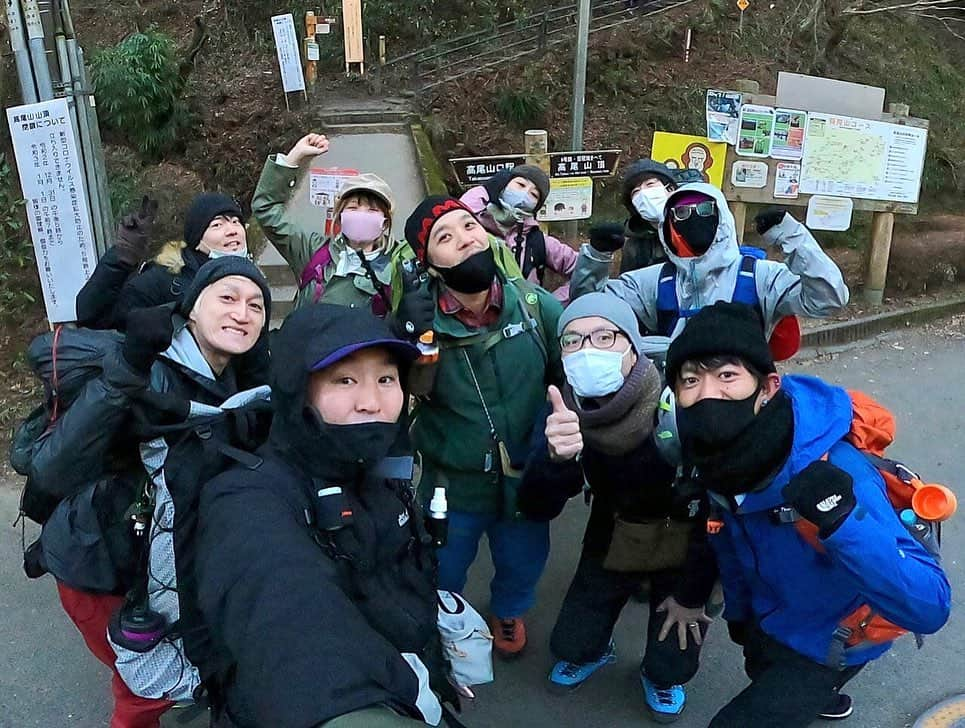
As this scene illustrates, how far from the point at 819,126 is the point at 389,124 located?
8.35m

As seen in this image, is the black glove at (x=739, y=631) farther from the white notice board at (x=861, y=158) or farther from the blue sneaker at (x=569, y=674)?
the white notice board at (x=861, y=158)

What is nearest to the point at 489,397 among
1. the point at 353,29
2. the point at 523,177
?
the point at 523,177

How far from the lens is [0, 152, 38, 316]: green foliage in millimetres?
6672

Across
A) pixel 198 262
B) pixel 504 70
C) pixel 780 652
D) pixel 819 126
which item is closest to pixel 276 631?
pixel 780 652

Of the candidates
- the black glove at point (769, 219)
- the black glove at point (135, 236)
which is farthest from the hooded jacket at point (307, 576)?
the black glove at point (769, 219)

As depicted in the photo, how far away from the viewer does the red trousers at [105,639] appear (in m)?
2.64

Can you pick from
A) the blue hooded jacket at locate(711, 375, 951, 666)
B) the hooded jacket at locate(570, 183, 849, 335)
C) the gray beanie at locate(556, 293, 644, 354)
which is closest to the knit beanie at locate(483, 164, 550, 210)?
the hooded jacket at locate(570, 183, 849, 335)

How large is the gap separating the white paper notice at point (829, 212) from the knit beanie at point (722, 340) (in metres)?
4.83

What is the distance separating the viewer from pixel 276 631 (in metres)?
1.47

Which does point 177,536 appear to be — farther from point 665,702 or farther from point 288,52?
point 288,52

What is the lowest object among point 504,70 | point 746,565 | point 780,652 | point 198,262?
point 780,652

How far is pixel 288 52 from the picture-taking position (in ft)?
38.4

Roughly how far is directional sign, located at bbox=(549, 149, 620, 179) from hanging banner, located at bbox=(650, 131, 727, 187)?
61cm

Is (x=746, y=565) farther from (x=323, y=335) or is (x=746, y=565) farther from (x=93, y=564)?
(x=93, y=564)
